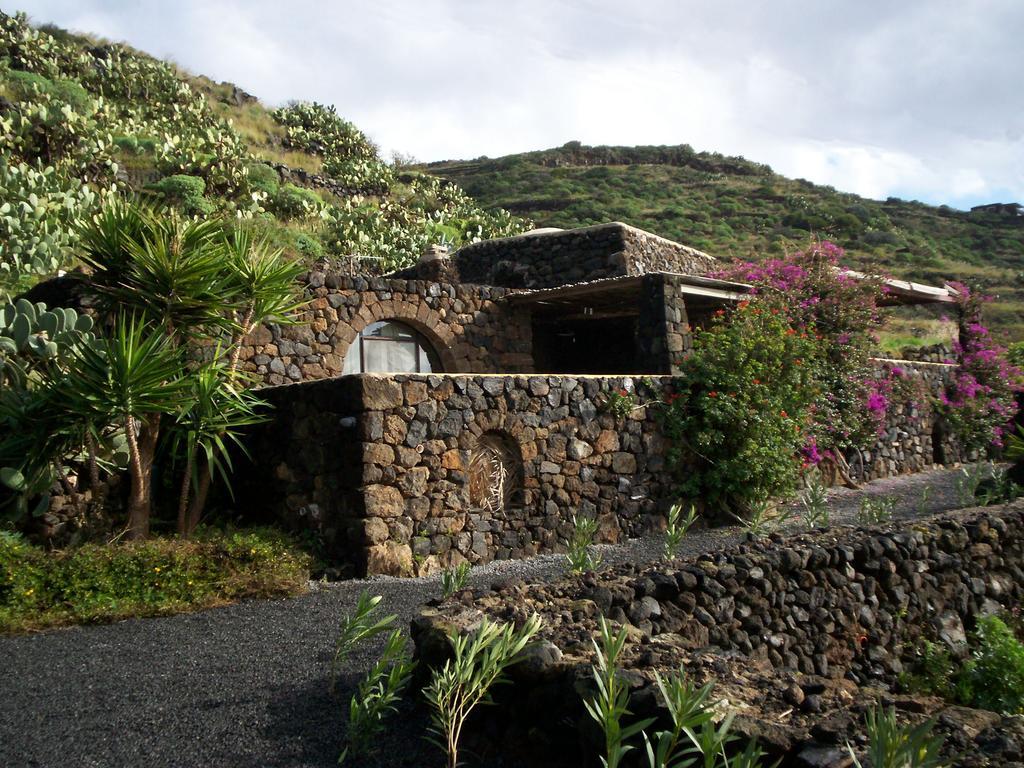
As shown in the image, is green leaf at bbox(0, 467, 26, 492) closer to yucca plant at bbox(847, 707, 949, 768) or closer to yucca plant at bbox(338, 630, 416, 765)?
yucca plant at bbox(338, 630, 416, 765)

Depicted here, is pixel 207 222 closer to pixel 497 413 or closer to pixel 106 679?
pixel 497 413

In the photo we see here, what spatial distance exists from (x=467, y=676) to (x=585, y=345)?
12485mm

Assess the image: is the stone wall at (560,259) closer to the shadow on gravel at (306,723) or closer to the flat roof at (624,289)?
the flat roof at (624,289)

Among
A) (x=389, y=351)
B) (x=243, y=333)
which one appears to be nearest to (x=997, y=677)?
(x=243, y=333)

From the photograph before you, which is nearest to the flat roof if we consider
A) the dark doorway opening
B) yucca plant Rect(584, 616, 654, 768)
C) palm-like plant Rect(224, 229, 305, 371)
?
the dark doorway opening

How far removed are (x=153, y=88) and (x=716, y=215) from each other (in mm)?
25735

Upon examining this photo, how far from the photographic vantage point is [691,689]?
3.23 metres

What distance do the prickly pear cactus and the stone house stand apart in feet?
6.39

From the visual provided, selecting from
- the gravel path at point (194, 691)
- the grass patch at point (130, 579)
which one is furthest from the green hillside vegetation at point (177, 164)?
the gravel path at point (194, 691)

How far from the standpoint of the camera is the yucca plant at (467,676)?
363 centimetres

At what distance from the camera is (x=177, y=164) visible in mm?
22547

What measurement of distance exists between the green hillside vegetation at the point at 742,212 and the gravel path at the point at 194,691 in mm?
27582

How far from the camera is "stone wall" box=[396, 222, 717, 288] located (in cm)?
1475

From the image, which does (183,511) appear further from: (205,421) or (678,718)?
(678,718)
